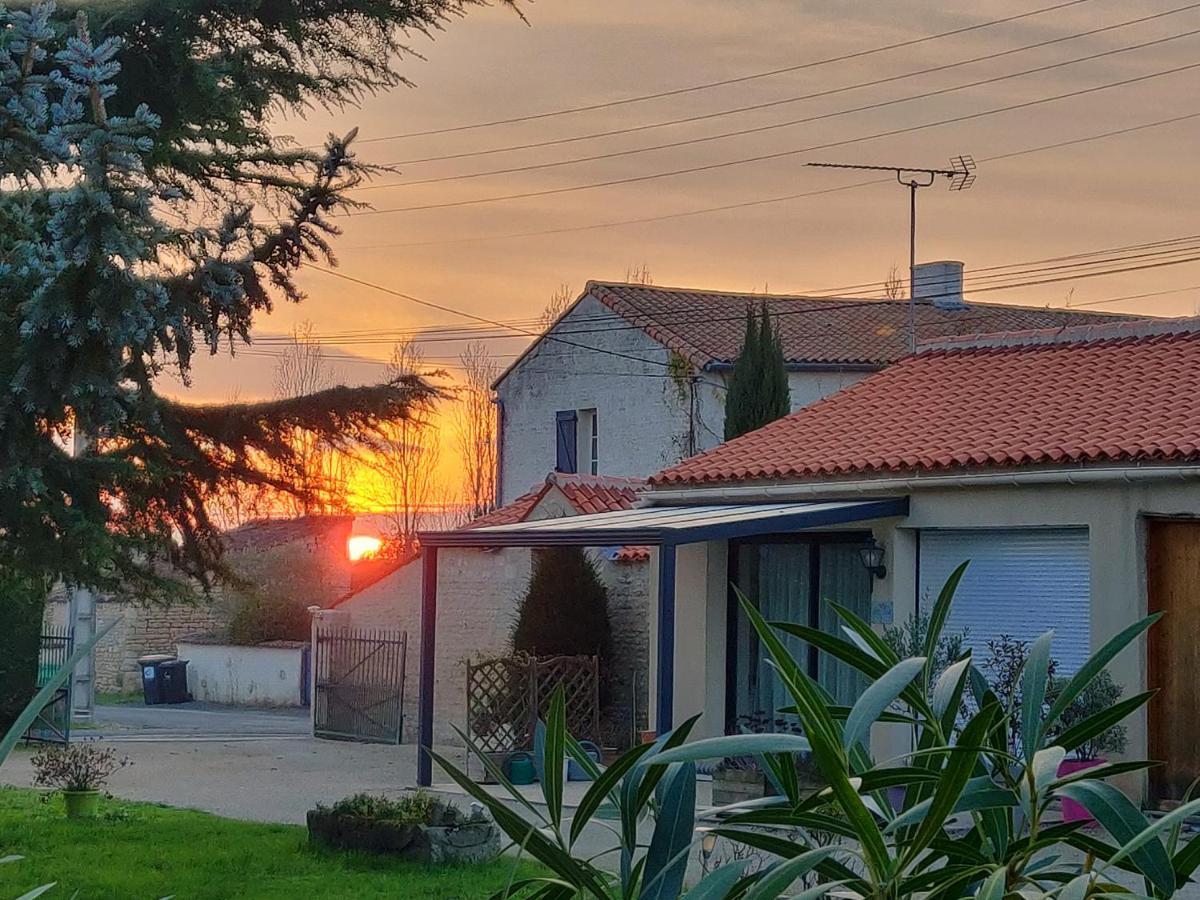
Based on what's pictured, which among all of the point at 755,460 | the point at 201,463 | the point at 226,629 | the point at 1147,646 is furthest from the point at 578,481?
the point at 226,629

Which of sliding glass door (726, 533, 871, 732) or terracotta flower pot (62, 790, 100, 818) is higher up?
sliding glass door (726, 533, 871, 732)

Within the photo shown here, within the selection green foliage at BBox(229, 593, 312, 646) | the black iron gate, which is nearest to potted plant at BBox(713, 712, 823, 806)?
the black iron gate

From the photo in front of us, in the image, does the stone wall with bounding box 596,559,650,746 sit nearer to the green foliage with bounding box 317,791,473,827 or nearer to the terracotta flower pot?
the terracotta flower pot

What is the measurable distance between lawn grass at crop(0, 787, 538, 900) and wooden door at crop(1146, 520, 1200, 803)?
229 inches

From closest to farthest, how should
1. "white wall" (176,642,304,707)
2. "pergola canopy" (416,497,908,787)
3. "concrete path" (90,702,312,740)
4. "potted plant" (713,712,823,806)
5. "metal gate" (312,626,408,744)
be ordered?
"pergola canopy" (416,497,908,787), "potted plant" (713,712,823,806), "metal gate" (312,626,408,744), "concrete path" (90,702,312,740), "white wall" (176,642,304,707)

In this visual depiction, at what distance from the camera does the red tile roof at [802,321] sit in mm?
32344

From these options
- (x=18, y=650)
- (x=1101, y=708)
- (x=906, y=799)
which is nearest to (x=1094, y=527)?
(x=1101, y=708)

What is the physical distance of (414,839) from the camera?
1267 cm

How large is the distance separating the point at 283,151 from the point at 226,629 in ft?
98.9

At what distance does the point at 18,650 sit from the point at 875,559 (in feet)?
47.8

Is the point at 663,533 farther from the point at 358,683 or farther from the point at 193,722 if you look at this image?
the point at 193,722

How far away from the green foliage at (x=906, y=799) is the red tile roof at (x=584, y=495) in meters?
19.5

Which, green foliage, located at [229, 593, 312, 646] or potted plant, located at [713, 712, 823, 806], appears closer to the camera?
potted plant, located at [713, 712, 823, 806]

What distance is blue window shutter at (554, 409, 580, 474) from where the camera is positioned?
34.8 meters
